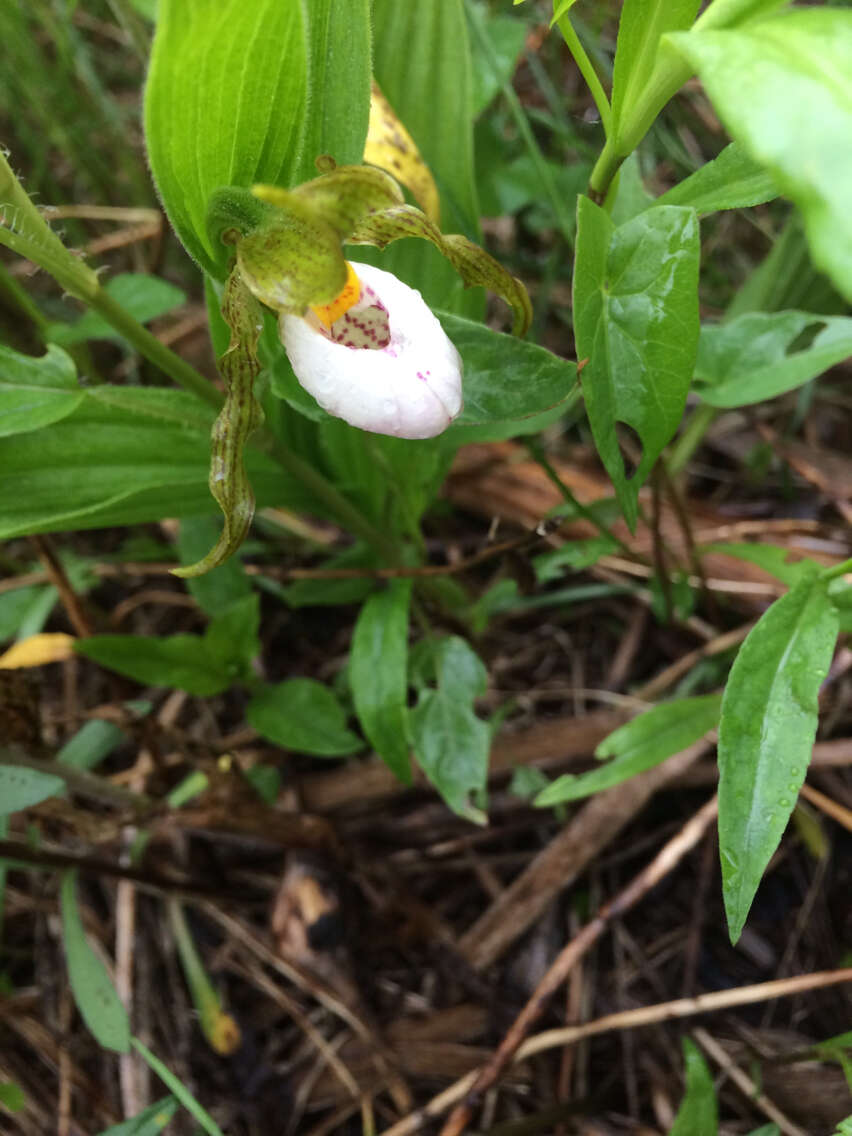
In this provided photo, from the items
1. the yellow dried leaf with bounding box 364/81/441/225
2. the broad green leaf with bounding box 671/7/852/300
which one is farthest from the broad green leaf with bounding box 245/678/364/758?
the broad green leaf with bounding box 671/7/852/300

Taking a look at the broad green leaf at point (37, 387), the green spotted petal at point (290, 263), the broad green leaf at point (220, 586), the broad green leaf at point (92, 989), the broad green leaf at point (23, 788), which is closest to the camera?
the green spotted petal at point (290, 263)

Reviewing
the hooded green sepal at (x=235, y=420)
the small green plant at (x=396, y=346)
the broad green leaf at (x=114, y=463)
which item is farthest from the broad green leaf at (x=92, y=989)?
the hooded green sepal at (x=235, y=420)

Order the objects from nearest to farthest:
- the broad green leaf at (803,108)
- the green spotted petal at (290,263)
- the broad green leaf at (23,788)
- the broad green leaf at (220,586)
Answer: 1. the broad green leaf at (803,108)
2. the green spotted petal at (290,263)
3. the broad green leaf at (23,788)
4. the broad green leaf at (220,586)

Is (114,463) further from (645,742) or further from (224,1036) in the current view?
(224,1036)

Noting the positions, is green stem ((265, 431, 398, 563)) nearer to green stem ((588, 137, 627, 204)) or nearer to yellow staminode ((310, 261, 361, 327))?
yellow staminode ((310, 261, 361, 327))

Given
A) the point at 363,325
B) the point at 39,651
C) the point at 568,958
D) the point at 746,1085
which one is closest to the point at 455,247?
the point at 363,325

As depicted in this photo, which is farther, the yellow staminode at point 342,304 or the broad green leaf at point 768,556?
the broad green leaf at point 768,556

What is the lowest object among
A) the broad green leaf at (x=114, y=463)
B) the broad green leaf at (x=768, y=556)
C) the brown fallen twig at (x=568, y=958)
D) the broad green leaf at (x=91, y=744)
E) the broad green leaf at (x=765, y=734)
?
the brown fallen twig at (x=568, y=958)

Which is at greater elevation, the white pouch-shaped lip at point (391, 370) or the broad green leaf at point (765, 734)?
the white pouch-shaped lip at point (391, 370)

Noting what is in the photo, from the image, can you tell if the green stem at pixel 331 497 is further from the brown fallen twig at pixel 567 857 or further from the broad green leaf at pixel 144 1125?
the broad green leaf at pixel 144 1125
